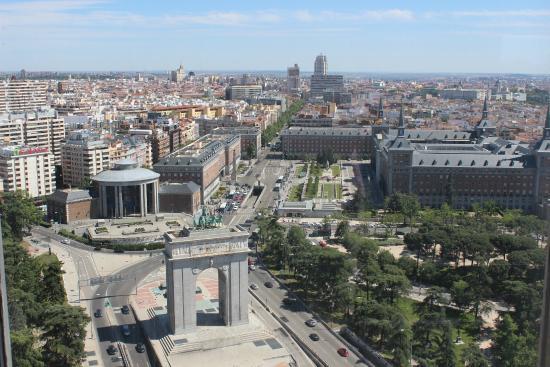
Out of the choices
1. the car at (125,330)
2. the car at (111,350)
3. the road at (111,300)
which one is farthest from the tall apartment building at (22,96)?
the car at (111,350)

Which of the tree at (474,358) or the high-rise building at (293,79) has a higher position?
the high-rise building at (293,79)

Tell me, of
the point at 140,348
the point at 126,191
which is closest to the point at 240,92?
the point at 126,191

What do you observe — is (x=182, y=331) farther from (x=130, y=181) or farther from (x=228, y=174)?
(x=228, y=174)

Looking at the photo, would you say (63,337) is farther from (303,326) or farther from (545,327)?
(545,327)

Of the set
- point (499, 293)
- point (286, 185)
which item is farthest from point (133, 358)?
point (286, 185)

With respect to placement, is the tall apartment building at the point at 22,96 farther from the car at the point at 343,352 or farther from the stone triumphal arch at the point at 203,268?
the car at the point at 343,352

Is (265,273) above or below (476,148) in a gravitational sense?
below

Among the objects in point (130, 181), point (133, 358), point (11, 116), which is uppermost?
point (11, 116)
